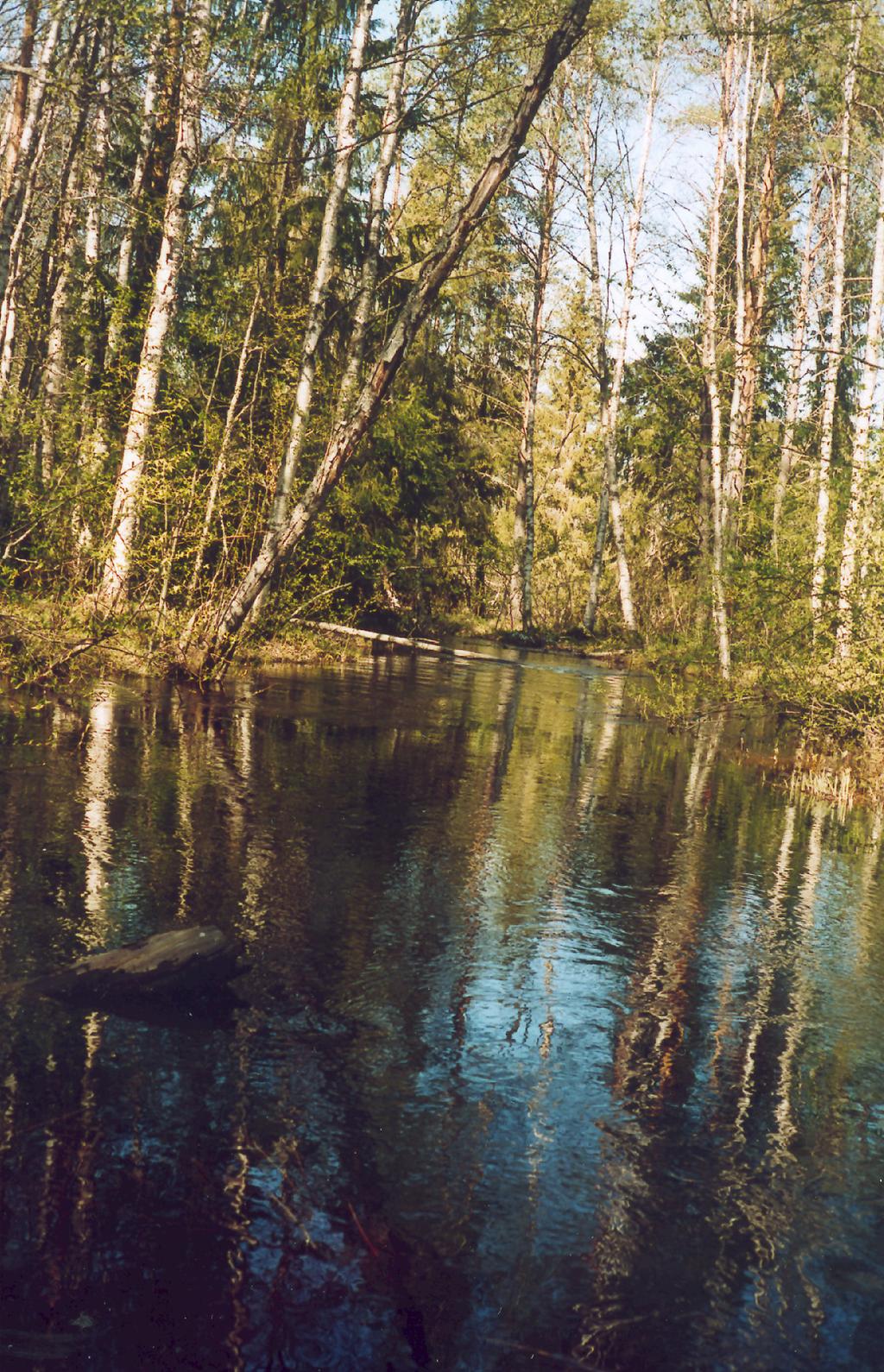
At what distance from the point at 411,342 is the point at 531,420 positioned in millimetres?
23840

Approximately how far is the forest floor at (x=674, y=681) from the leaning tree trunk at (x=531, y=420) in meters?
17.8

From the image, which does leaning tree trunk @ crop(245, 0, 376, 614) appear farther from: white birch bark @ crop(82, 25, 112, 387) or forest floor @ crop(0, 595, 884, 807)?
Result: white birch bark @ crop(82, 25, 112, 387)

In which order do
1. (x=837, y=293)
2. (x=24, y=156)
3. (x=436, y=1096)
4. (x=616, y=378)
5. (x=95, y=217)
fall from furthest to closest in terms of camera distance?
(x=616, y=378) < (x=95, y=217) < (x=837, y=293) < (x=24, y=156) < (x=436, y=1096)

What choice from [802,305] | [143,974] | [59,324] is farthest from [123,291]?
[802,305]

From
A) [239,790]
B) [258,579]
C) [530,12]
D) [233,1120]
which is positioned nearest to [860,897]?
[239,790]

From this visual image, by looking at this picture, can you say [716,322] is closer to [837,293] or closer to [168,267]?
[837,293]

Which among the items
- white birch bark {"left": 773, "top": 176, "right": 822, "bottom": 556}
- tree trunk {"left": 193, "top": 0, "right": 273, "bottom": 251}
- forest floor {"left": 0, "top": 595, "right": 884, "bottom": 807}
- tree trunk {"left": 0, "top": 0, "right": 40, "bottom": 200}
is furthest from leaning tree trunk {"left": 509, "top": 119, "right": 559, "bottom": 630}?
tree trunk {"left": 0, "top": 0, "right": 40, "bottom": 200}

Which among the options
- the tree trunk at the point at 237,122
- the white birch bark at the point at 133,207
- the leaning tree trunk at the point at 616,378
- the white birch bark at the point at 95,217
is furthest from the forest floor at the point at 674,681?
the leaning tree trunk at the point at 616,378

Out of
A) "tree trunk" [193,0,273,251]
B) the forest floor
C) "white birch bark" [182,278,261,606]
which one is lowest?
the forest floor

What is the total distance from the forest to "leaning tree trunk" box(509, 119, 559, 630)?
113 millimetres

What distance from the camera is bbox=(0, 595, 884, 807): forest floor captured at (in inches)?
553

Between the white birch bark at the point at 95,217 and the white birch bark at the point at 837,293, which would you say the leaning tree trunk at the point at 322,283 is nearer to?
the white birch bark at the point at 95,217

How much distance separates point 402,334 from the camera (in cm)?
1719

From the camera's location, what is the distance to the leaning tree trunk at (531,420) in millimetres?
39625
